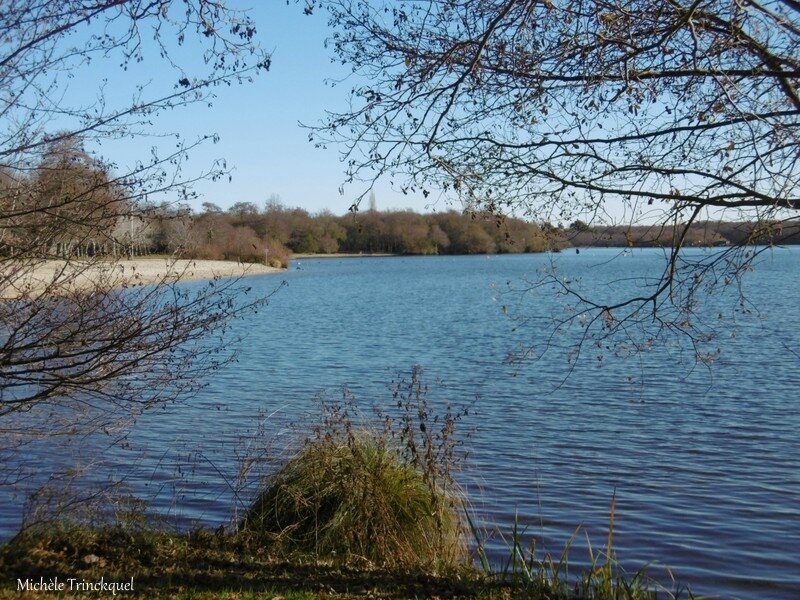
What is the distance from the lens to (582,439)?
515 inches

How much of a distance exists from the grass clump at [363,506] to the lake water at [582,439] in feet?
3.68

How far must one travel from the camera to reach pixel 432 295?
47.3 metres

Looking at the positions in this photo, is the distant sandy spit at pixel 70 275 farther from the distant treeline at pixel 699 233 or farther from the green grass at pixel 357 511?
the distant treeline at pixel 699 233

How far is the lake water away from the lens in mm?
8961

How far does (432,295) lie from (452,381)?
29436 mm

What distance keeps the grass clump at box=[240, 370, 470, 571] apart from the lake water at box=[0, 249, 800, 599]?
1123 mm

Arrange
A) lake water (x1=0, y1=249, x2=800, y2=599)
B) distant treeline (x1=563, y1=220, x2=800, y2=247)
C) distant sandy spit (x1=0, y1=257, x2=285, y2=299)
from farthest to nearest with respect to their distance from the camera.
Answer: lake water (x1=0, y1=249, x2=800, y2=599) < distant treeline (x1=563, y1=220, x2=800, y2=247) < distant sandy spit (x1=0, y1=257, x2=285, y2=299)

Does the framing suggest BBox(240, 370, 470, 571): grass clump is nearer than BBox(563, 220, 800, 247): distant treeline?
No

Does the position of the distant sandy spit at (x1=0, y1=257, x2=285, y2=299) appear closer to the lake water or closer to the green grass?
the green grass

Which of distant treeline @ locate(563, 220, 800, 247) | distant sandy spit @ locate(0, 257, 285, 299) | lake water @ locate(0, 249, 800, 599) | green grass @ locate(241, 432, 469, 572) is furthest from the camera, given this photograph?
lake water @ locate(0, 249, 800, 599)

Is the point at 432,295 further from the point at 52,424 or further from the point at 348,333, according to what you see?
the point at 52,424

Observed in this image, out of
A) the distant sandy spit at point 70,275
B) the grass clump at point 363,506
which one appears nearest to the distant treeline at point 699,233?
the grass clump at point 363,506

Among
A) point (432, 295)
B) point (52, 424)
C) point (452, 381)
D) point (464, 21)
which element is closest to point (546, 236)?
point (464, 21)

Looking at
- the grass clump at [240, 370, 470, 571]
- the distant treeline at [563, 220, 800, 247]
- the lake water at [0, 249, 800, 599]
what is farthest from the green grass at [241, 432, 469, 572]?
the distant treeline at [563, 220, 800, 247]
